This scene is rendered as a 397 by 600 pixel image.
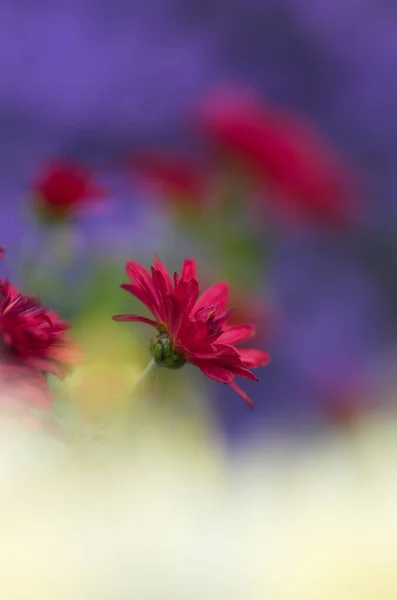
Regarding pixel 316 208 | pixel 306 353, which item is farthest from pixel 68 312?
pixel 306 353

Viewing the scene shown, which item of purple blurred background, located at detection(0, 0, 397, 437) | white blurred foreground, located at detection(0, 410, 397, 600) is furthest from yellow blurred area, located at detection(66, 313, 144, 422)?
purple blurred background, located at detection(0, 0, 397, 437)

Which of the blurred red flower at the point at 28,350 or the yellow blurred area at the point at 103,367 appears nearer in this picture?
the blurred red flower at the point at 28,350

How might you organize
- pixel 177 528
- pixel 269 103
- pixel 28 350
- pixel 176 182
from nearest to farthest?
1. pixel 28 350
2. pixel 177 528
3. pixel 176 182
4. pixel 269 103

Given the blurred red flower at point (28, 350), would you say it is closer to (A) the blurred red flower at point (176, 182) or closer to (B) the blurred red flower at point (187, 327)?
(B) the blurred red flower at point (187, 327)

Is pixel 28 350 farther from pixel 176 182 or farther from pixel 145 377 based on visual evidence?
pixel 176 182

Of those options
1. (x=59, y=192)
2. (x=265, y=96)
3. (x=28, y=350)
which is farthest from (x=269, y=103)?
(x=28, y=350)

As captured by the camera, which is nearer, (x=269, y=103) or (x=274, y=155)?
(x=274, y=155)

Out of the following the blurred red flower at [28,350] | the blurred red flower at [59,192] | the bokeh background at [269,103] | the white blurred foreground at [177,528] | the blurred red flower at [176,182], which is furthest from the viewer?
the bokeh background at [269,103]

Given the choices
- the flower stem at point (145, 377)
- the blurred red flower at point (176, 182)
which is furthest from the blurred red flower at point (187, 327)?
the blurred red flower at point (176, 182)
